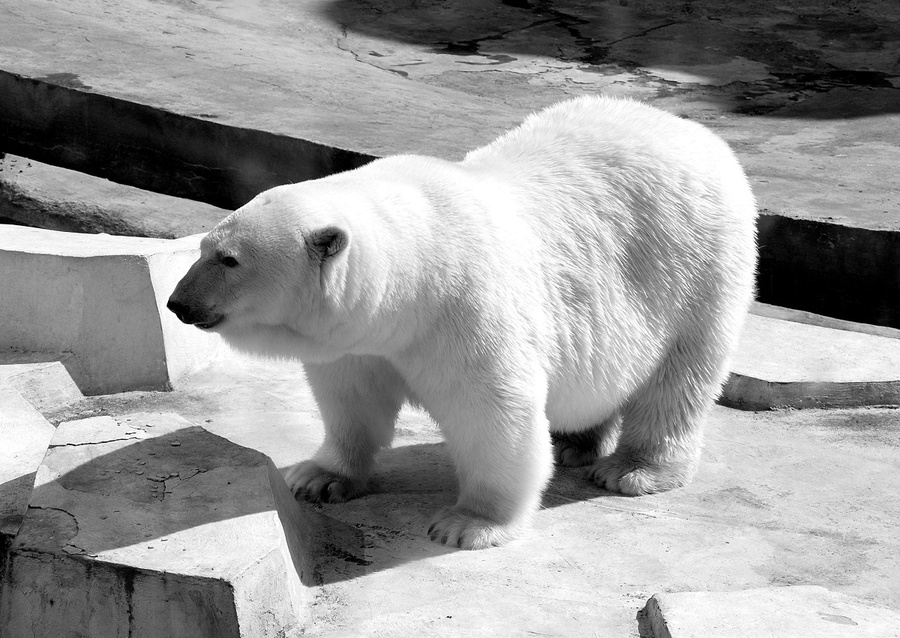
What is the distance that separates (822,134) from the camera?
7.03 m

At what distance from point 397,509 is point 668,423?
2.93 feet

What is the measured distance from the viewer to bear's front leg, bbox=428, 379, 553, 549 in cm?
Answer: 293

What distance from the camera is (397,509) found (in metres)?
3.36

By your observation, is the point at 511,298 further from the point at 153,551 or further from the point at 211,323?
the point at 153,551

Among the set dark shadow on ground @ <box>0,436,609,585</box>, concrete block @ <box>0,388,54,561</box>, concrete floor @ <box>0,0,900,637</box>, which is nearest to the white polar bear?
dark shadow on ground @ <box>0,436,609,585</box>

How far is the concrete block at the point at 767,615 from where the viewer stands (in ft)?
8.03

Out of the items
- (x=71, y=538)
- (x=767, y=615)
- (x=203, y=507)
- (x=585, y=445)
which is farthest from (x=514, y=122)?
(x=71, y=538)

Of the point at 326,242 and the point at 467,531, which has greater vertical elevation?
the point at 326,242

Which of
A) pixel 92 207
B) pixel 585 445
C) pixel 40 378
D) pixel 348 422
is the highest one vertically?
pixel 348 422

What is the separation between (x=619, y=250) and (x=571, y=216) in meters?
0.19

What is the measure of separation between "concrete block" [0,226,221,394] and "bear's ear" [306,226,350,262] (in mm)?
1507

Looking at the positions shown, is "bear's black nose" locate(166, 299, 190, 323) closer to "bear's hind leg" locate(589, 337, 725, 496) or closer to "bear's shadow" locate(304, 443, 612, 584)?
"bear's shadow" locate(304, 443, 612, 584)

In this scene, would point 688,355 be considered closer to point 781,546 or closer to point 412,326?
point 781,546

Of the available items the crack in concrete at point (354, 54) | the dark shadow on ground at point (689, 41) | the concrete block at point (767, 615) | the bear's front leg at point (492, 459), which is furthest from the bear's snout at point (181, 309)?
the crack in concrete at point (354, 54)
